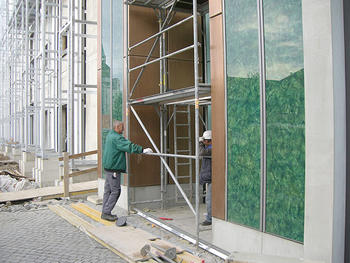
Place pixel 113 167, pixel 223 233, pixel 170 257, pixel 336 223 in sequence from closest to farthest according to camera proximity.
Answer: pixel 336 223
pixel 170 257
pixel 223 233
pixel 113 167

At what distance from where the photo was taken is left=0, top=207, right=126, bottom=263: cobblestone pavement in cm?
567

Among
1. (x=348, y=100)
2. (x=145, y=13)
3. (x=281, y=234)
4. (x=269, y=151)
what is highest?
(x=145, y=13)

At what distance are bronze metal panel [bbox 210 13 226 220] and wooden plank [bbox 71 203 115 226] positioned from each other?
111 inches

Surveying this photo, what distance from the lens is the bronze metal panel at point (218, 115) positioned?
560cm

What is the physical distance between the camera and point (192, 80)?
9.40m

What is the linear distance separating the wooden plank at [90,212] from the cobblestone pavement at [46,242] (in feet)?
1.86

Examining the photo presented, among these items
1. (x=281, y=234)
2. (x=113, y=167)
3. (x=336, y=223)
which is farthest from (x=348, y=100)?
(x=113, y=167)

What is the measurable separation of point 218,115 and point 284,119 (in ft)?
4.37

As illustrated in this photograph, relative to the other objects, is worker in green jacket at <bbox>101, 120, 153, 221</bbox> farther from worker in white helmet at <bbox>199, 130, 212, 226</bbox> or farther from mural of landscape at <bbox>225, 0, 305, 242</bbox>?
mural of landscape at <bbox>225, 0, 305, 242</bbox>

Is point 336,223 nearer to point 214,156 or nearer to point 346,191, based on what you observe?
point 346,191

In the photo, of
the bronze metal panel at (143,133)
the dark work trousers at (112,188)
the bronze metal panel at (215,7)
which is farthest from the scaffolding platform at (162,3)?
the dark work trousers at (112,188)

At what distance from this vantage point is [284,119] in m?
4.56

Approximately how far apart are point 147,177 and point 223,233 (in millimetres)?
3591

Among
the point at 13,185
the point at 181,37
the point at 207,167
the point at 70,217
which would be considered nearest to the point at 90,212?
the point at 70,217
